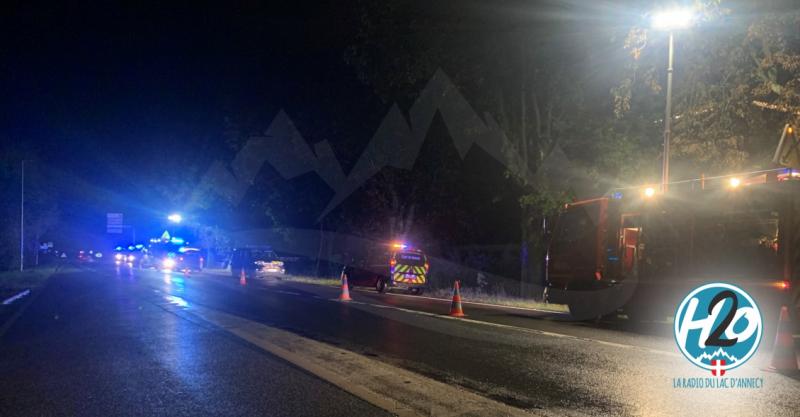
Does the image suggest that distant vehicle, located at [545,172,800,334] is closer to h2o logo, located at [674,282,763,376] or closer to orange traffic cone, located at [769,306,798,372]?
orange traffic cone, located at [769,306,798,372]

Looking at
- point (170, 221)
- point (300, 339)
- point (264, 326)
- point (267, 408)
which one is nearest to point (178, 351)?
point (300, 339)

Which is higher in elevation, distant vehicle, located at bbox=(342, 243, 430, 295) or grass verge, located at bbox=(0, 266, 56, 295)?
distant vehicle, located at bbox=(342, 243, 430, 295)

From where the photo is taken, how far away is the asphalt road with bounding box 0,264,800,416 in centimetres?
632

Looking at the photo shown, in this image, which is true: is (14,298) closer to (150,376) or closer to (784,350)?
(150,376)

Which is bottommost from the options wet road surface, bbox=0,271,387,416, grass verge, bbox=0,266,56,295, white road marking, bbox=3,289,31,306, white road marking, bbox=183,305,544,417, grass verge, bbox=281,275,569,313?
grass verge, bbox=0,266,56,295

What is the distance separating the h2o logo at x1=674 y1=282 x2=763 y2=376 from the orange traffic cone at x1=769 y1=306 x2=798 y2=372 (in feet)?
2.99

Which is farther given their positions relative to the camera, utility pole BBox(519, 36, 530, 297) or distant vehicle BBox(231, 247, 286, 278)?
distant vehicle BBox(231, 247, 286, 278)

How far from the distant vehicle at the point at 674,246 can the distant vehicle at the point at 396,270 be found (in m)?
8.58

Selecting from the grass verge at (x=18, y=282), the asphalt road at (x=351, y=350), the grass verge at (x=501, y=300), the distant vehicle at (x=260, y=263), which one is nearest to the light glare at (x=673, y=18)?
the asphalt road at (x=351, y=350)

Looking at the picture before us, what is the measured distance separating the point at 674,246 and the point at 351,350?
21.7ft

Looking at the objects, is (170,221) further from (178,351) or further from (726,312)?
(726,312)

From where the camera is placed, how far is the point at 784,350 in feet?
25.1

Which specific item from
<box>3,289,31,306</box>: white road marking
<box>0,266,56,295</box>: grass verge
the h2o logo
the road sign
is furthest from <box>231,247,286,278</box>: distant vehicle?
the road sign

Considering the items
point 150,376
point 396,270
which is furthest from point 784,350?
point 396,270
